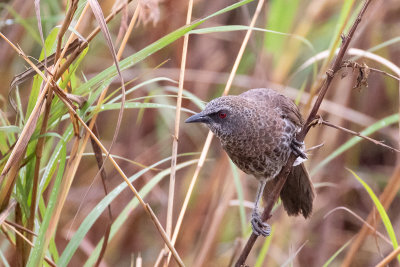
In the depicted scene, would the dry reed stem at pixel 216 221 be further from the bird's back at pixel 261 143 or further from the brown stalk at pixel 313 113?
the brown stalk at pixel 313 113

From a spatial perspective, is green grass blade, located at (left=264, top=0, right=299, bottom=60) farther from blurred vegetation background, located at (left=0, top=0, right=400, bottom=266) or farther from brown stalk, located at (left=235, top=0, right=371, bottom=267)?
brown stalk, located at (left=235, top=0, right=371, bottom=267)

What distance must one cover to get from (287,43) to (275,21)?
0.34m

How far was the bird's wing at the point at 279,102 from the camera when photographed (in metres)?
2.59

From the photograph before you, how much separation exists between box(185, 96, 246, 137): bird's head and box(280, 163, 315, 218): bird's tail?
44cm

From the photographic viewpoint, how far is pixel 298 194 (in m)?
2.71

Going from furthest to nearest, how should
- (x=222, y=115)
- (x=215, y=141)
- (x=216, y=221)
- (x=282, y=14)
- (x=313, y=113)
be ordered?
1. (x=215, y=141)
2. (x=282, y=14)
3. (x=216, y=221)
4. (x=222, y=115)
5. (x=313, y=113)

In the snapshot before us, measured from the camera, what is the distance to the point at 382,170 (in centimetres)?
437

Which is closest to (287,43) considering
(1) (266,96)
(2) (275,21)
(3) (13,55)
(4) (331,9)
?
(2) (275,21)

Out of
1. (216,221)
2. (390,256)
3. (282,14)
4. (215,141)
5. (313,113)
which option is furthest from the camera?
(215,141)

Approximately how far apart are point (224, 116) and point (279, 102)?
1.21 ft

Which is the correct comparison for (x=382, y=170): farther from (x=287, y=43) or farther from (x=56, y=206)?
(x=56, y=206)

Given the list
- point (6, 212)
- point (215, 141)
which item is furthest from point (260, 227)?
point (215, 141)

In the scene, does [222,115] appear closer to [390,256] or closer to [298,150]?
[298,150]

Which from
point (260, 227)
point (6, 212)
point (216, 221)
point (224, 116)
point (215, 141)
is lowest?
point (215, 141)
